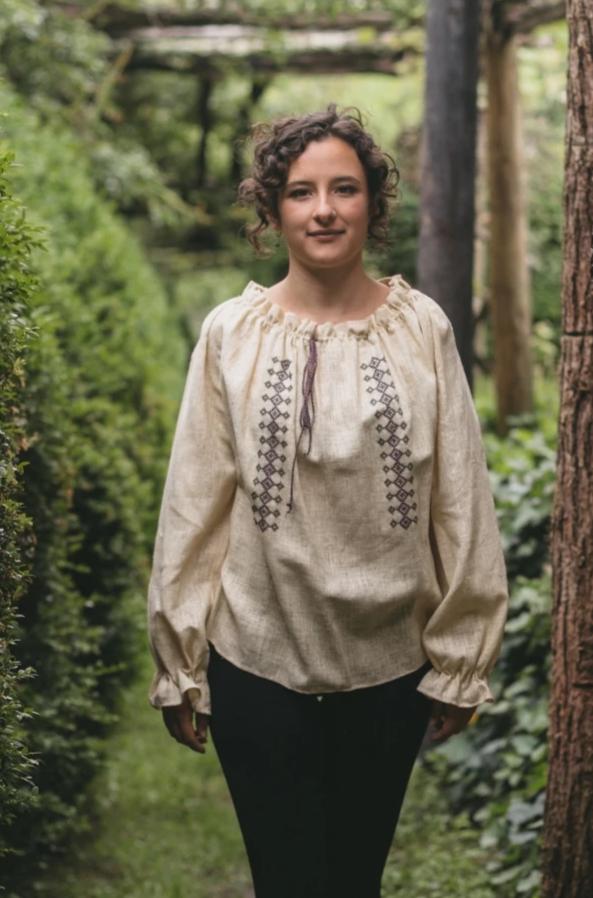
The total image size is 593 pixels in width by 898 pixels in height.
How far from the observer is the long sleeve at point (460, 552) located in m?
2.84

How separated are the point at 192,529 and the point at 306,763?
553 millimetres

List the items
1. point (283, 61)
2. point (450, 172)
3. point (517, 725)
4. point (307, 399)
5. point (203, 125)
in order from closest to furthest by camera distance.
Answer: point (307, 399) → point (517, 725) → point (450, 172) → point (283, 61) → point (203, 125)

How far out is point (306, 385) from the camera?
9.09ft

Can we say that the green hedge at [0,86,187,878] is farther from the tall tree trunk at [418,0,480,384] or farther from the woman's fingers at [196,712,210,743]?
the tall tree trunk at [418,0,480,384]

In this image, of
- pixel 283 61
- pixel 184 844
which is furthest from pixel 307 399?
pixel 283 61

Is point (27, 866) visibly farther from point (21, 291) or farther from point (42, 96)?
point (42, 96)

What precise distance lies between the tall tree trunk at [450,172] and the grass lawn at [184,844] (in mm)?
2026

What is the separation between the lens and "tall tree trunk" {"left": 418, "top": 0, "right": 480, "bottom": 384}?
587 centimetres

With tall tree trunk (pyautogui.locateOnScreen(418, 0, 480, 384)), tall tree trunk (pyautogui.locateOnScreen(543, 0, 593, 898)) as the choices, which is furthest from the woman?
tall tree trunk (pyautogui.locateOnScreen(418, 0, 480, 384))

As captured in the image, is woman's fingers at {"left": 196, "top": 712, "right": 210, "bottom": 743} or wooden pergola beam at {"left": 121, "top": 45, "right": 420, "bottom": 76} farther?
wooden pergola beam at {"left": 121, "top": 45, "right": 420, "bottom": 76}

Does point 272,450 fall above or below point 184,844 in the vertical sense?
above

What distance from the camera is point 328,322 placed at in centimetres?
285

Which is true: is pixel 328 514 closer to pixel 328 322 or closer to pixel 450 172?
pixel 328 322

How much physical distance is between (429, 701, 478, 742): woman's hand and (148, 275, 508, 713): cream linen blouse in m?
0.05
